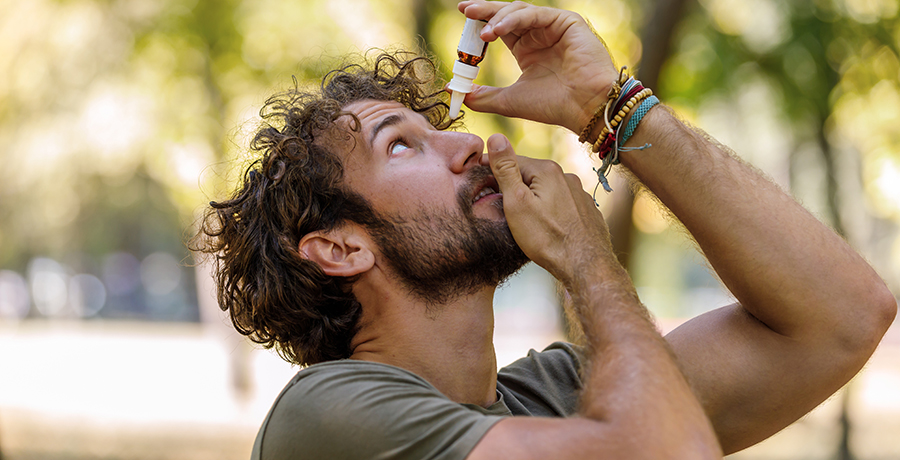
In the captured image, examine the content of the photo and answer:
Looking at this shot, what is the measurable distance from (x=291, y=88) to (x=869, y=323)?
7.59 feet

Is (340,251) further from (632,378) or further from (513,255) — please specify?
(632,378)

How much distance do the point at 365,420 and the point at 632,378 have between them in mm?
639

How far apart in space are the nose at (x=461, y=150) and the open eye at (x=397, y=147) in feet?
0.41

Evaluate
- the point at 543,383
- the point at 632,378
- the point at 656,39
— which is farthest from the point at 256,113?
the point at 632,378

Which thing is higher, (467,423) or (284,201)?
(284,201)

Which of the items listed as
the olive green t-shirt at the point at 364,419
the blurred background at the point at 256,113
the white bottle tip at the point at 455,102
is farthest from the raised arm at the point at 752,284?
the blurred background at the point at 256,113

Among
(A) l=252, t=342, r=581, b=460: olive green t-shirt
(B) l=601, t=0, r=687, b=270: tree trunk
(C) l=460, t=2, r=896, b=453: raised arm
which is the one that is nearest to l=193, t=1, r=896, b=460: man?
(C) l=460, t=2, r=896, b=453: raised arm

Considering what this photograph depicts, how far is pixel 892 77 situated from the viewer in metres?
8.37

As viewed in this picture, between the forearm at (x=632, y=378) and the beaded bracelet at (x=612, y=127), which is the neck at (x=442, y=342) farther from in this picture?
the beaded bracelet at (x=612, y=127)

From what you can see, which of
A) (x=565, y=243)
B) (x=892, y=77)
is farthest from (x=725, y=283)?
(x=892, y=77)

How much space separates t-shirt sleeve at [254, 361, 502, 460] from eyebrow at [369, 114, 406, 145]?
88cm

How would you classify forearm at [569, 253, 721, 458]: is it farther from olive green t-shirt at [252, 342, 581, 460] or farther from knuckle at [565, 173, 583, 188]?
knuckle at [565, 173, 583, 188]

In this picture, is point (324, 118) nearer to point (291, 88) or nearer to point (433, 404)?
point (291, 88)

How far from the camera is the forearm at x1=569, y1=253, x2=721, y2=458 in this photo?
1666 millimetres
